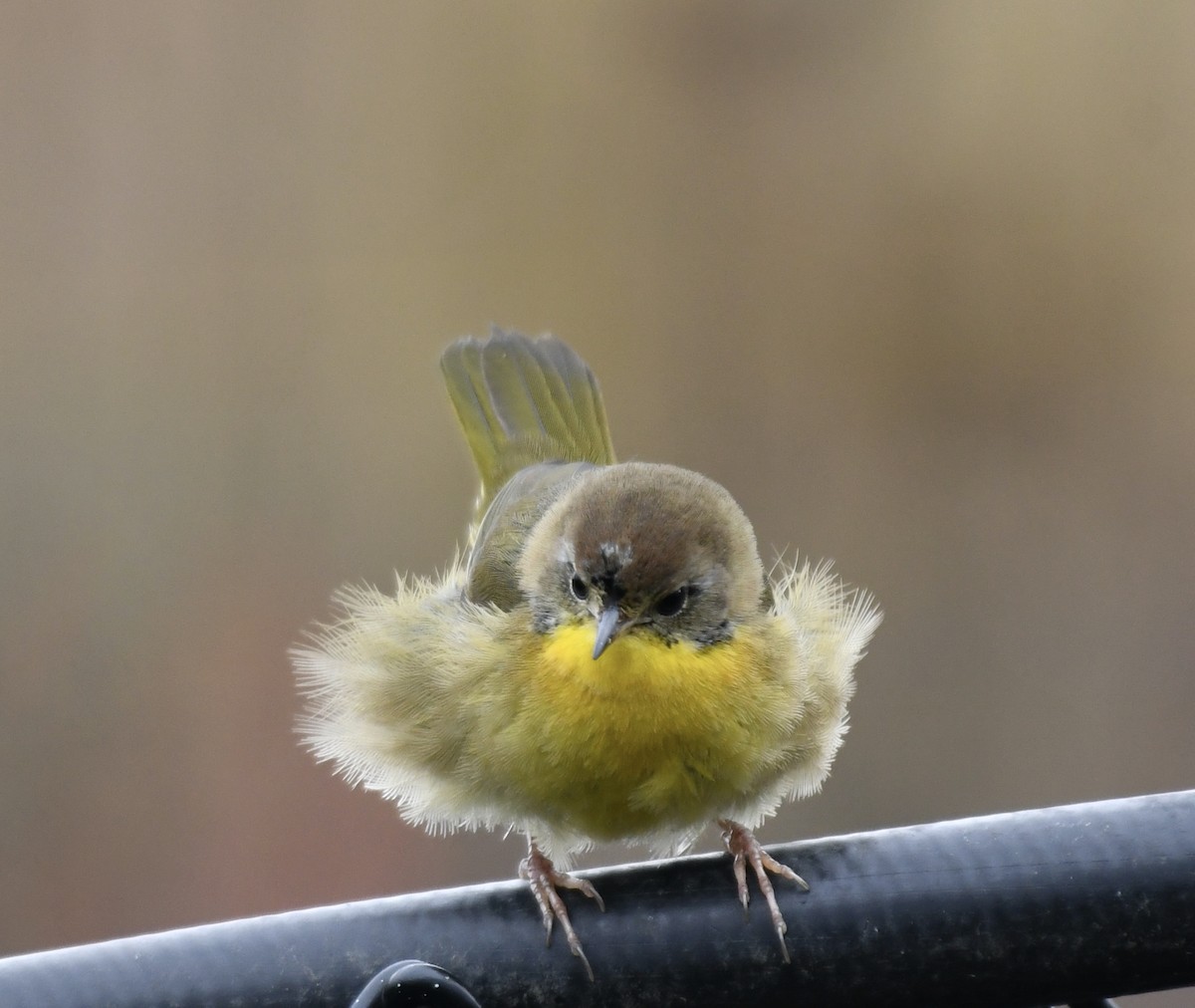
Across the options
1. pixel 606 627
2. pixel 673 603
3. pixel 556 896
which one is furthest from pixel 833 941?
pixel 673 603

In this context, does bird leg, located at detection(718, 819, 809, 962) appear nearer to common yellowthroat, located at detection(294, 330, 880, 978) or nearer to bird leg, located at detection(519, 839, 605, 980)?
common yellowthroat, located at detection(294, 330, 880, 978)

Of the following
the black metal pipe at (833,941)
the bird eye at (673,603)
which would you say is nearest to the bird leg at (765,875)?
the black metal pipe at (833,941)

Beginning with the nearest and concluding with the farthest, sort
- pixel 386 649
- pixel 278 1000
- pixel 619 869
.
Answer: pixel 278 1000
pixel 619 869
pixel 386 649

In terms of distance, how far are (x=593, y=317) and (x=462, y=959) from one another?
3906 mm

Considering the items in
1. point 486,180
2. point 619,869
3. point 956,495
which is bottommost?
point 956,495

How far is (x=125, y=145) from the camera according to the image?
18.1ft

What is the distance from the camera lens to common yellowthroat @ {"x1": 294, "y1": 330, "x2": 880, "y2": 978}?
2996mm

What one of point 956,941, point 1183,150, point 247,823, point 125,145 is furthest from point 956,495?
point 956,941

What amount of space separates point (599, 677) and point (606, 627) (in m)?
0.10

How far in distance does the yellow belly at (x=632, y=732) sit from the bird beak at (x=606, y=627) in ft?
0.14

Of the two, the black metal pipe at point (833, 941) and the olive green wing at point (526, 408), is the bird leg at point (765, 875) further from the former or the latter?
the olive green wing at point (526, 408)

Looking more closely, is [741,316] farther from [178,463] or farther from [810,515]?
[178,463]

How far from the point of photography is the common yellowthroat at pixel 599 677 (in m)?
3.00

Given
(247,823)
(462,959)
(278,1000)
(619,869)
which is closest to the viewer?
(278,1000)
